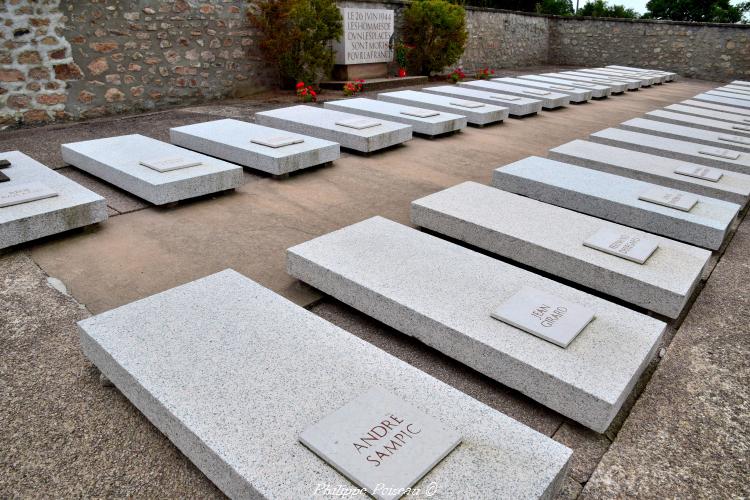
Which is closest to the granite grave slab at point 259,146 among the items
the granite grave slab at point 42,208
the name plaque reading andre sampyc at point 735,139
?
the granite grave slab at point 42,208

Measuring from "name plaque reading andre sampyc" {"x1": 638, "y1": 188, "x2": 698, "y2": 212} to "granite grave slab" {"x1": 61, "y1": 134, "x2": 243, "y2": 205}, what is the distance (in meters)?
2.89

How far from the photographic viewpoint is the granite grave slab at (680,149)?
4.79 meters

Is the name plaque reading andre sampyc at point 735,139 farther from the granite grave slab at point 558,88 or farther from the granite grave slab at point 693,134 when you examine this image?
the granite grave slab at point 558,88

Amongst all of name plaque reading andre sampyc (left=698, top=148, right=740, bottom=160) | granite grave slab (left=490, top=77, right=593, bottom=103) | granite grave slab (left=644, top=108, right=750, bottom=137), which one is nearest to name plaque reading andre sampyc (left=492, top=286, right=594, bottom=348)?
name plaque reading andre sampyc (left=698, top=148, right=740, bottom=160)

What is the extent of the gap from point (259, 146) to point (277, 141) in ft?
0.52

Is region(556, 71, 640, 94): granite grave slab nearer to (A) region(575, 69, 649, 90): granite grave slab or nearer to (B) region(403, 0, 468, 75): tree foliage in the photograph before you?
(A) region(575, 69, 649, 90): granite grave slab

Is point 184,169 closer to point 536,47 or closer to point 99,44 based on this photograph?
point 99,44

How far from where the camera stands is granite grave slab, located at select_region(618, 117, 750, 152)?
18.1 feet

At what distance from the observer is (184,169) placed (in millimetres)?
3816

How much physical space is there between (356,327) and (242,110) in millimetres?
5320

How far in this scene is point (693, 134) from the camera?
5.86 m

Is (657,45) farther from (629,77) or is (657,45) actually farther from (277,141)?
(277,141)

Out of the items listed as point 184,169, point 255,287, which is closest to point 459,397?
point 255,287

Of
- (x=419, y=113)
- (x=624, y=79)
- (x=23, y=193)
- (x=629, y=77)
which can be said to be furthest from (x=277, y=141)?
(x=629, y=77)
